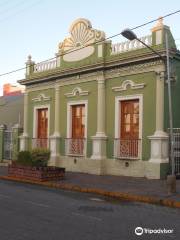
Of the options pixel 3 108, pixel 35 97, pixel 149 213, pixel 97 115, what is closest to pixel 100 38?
pixel 97 115

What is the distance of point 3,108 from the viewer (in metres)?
34.7

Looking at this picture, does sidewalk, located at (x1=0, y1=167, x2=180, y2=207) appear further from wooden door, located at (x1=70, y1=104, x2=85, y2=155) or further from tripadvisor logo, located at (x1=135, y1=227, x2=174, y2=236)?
tripadvisor logo, located at (x1=135, y1=227, x2=174, y2=236)

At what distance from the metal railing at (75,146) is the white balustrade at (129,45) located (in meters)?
4.71

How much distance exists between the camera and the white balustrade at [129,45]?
17.8 m

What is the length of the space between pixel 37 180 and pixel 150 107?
18.7ft

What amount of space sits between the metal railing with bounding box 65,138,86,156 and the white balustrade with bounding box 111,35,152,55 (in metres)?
4.71

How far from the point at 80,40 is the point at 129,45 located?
3.45 meters

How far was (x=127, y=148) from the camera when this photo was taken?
1842 centimetres

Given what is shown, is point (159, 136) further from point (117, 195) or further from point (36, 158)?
point (36, 158)

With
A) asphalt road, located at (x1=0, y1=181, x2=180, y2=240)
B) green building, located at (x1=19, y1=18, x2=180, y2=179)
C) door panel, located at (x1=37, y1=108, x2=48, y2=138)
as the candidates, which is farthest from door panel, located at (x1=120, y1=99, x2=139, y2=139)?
asphalt road, located at (x1=0, y1=181, x2=180, y2=240)

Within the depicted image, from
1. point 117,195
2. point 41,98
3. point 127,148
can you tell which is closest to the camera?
point 117,195

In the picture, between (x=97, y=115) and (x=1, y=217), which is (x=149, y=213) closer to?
(x=1, y=217)

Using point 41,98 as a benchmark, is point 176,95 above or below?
below

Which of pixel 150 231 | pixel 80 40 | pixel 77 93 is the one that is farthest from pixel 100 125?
pixel 150 231
